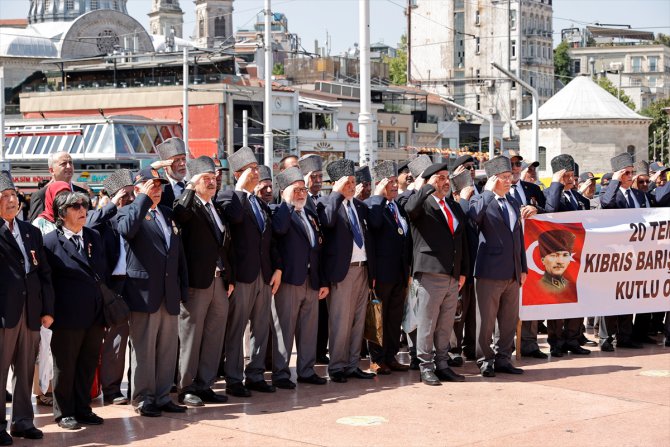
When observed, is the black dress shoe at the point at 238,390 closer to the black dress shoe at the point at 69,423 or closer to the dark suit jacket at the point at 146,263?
the dark suit jacket at the point at 146,263

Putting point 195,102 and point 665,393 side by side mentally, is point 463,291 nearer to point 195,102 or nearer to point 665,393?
point 665,393

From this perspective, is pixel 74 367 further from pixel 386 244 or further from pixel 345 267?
pixel 386 244

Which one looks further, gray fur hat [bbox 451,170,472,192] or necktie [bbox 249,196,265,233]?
gray fur hat [bbox 451,170,472,192]

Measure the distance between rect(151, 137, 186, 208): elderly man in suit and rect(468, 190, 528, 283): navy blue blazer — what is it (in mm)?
3124

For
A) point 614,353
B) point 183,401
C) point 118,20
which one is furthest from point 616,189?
point 118,20

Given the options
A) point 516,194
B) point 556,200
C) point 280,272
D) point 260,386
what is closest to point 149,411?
point 260,386

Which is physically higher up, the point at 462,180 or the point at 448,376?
the point at 462,180

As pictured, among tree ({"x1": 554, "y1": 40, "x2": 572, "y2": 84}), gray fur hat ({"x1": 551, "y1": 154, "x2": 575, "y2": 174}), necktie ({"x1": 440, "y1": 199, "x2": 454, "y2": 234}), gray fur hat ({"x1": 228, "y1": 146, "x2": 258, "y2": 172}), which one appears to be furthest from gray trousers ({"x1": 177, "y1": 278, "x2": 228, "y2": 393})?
tree ({"x1": 554, "y1": 40, "x2": 572, "y2": 84})

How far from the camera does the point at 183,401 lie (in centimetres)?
1048

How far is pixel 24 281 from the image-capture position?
29.5ft

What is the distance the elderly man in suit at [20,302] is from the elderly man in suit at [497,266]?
15.6 ft

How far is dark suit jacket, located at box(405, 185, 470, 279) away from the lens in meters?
11.5

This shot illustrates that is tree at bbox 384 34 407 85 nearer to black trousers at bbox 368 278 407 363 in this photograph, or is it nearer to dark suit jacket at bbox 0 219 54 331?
black trousers at bbox 368 278 407 363

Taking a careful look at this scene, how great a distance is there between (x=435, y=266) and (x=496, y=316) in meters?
1.21
